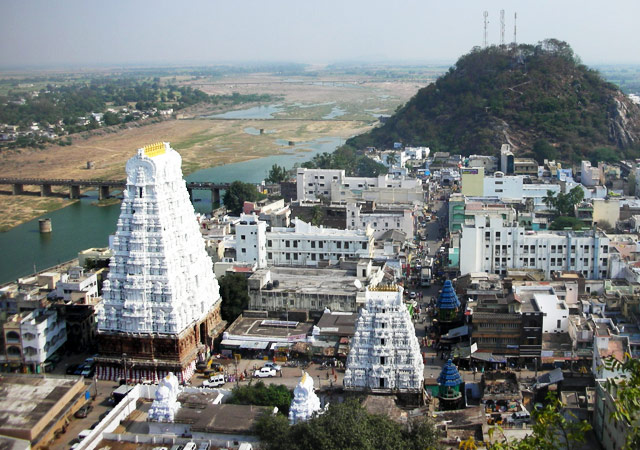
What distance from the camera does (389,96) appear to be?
155 meters

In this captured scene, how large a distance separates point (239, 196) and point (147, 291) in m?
24.1

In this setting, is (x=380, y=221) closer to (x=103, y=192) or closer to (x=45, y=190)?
(x=103, y=192)

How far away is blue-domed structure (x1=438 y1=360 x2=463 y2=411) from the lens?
21.5 m

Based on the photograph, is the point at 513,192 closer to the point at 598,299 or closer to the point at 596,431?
the point at 598,299

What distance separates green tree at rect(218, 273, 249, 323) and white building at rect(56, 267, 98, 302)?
470 centimetres

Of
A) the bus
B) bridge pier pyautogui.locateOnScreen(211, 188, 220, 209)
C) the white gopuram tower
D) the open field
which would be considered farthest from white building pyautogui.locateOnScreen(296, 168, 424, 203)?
the white gopuram tower

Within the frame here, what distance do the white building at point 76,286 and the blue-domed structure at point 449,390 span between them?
13.6 meters

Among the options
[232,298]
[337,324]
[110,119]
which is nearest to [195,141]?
[110,119]

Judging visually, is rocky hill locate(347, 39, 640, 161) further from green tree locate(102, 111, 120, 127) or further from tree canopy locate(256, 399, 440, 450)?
tree canopy locate(256, 399, 440, 450)

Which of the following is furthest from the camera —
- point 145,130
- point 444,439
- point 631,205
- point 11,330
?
point 145,130

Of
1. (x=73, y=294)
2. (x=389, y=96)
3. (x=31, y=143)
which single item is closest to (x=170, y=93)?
(x=389, y=96)

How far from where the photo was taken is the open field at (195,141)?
67.3 m

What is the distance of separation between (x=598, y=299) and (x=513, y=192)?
18.2 meters

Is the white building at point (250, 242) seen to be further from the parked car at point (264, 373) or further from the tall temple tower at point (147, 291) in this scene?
the parked car at point (264, 373)
